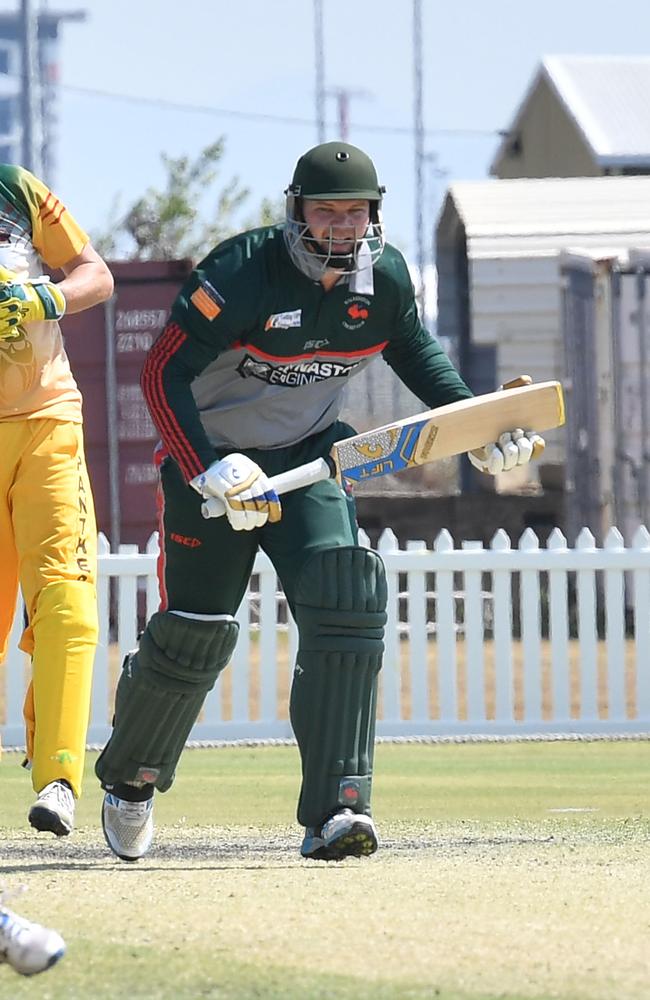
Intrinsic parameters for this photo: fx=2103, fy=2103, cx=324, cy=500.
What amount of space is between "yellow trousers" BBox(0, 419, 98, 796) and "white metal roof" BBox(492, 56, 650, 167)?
678 inches

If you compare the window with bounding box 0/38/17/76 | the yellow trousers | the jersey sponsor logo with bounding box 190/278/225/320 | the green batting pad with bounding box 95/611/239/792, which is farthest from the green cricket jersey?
the window with bounding box 0/38/17/76

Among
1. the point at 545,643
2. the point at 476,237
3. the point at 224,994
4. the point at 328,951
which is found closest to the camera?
the point at 224,994

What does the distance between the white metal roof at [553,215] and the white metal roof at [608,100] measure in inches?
100

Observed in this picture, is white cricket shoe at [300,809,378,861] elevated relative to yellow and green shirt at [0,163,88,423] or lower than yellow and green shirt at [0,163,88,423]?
lower

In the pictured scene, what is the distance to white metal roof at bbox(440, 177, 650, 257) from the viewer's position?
60.1 feet

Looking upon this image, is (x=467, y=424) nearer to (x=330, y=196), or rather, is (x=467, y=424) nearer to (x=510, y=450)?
(x=510, y=450)

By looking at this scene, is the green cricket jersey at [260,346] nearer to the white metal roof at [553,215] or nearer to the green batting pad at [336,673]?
A: the green batting pad at [336,673]

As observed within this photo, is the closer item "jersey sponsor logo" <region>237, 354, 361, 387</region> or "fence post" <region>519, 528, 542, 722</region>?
"jersey sponsor logo" <region>237, 354, 361, 387</region>

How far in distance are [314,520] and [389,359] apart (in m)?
0.63

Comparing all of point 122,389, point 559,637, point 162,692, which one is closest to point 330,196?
point 162,692

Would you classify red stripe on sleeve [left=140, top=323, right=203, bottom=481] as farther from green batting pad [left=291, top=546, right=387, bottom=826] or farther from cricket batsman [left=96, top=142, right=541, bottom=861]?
green batting pad [left=291, top=546, right=387, bottom=826]

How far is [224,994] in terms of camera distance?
3732mm

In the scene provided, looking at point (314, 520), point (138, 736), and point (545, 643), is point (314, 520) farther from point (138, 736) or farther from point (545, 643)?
point (545, 643)

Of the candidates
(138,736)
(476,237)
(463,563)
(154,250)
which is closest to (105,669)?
(463,563)
